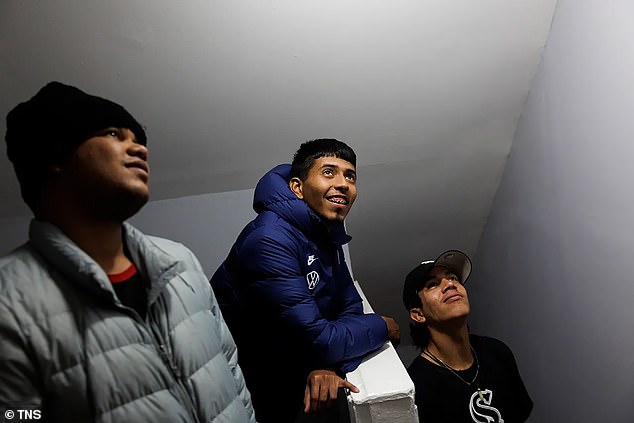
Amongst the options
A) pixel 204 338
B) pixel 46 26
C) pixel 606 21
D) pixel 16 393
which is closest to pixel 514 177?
pixel 606 21

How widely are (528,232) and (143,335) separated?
1718 mm

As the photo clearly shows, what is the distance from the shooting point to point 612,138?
1.49 m

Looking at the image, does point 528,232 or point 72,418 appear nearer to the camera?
point 72,418

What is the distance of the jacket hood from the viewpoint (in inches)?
53.2

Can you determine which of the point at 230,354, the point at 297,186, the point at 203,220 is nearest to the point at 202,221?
the point at 203,220

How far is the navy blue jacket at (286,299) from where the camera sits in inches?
48.2

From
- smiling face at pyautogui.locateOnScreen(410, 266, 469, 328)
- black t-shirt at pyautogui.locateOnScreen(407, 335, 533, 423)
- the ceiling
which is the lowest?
black t-shirt at pyautogui.locateOnScreen(407, 335, 533, 423)

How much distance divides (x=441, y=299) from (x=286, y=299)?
2.30ft

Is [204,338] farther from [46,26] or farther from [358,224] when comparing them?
[358,224]

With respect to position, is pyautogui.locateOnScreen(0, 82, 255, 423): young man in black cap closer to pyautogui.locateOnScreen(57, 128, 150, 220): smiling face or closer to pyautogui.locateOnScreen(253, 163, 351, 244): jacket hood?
pyautogui.locateOnScreen(57, 128, 150, 220): smiling face

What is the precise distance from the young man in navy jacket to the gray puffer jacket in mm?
366

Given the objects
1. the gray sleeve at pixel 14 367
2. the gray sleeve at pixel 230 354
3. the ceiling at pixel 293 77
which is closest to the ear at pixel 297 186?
the ceiling at pixel 293 77

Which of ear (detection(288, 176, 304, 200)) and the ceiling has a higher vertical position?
the ceiling

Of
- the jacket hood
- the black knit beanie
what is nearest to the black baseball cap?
the jacket hood
